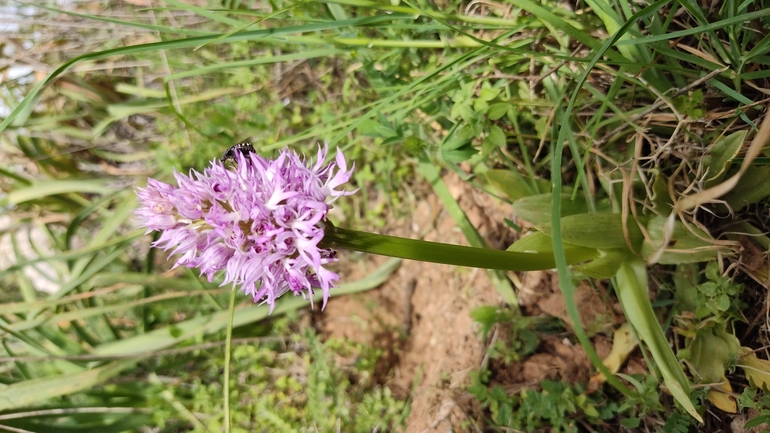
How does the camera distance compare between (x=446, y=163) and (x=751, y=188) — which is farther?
(x=446, y=163)

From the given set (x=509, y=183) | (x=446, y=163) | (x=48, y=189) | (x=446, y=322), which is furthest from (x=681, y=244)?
(x=48, y=189)

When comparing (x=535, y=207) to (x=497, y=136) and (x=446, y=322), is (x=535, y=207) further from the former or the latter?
(x=446, y=322)

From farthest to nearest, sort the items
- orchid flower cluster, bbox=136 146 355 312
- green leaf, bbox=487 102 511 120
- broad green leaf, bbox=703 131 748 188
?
green leaf, bbox=487 102 511 120 → broad green leaf, bbox=703 131 748 188 → orchid flower cluster, bbox=136 146 355 312

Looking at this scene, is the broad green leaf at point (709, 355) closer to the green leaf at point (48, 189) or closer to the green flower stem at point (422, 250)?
the green flower stem at point (422, 250)

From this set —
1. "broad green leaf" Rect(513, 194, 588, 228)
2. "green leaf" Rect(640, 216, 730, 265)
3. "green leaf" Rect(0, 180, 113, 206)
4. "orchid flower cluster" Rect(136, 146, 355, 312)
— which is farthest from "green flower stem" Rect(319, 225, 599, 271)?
"green leaf" Rect(0, 180, 113, 206)

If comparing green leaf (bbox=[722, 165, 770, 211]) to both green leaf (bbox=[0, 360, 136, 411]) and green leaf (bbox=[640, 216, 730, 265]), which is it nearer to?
green leaf (bbox=[640, 216, 730, 265])

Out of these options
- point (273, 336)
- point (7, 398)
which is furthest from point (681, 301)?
point (7, 398)
